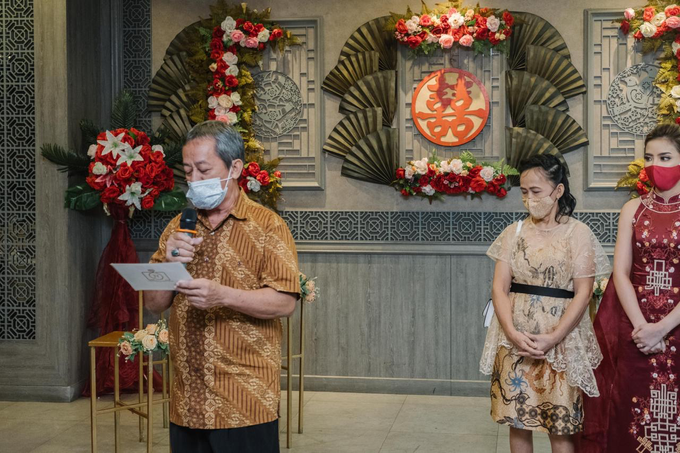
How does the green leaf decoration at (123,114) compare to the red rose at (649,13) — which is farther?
the green leaf decoration at (123,114)

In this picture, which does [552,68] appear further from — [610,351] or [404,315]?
[610,351]

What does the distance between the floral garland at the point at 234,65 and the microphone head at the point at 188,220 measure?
305cm

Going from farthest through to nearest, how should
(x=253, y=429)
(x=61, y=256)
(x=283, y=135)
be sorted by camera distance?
1. (x=283, y=135)
2. (x=61, y=256)
3. (x=253, y=429)

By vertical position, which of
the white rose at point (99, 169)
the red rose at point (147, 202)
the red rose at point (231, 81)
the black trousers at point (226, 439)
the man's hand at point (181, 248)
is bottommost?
the black trousers at point (226, 439)

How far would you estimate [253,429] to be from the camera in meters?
2.14

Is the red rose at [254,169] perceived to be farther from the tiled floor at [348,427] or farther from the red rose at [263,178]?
the tiled floor at [348,427]

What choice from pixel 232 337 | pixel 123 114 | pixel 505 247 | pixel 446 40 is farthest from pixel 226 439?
pixel 446 40

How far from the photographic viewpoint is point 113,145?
15.4 feet

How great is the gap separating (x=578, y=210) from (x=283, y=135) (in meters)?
1.99

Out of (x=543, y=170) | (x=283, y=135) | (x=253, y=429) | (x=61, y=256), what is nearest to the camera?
(x=253, y=429)

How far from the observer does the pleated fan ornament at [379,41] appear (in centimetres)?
519

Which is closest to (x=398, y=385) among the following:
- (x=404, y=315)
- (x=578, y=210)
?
(x=404, y=315)

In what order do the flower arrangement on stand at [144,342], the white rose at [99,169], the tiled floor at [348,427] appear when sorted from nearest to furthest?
1. the flower arrangement on stand at [144,342]
2. the tiled floor at [348,427]
3. the white rose at [99,169]

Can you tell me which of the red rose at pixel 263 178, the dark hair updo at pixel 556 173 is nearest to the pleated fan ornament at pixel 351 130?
the red rose at pixel 263 178
